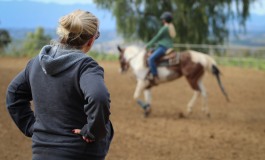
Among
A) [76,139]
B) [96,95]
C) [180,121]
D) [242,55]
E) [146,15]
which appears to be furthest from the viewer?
[146,15]

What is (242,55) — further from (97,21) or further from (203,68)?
(97,21)

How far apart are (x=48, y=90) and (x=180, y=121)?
7405mm

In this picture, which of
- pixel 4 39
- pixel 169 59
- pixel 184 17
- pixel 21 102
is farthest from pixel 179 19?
pixel 21 102

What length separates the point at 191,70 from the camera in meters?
10.5

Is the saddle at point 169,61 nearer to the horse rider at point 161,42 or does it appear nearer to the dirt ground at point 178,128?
the horse rider at point 161,42

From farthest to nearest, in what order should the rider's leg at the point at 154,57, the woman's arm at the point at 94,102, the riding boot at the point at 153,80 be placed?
the riding boot at the point at 153,80
the rider's leg at the point at 154,57
the woman's arm at the point at 94,102

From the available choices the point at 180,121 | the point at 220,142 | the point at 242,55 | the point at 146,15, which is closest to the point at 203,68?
the point at 180,121

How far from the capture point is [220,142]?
24.8 ft

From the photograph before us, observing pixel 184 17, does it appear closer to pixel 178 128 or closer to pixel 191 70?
pixel 191 70

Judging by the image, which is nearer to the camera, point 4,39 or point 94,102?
point 94,102

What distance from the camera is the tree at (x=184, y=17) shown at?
26.2 metres

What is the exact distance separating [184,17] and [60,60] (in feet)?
80.5

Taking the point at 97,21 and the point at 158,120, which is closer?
the point at 97,21

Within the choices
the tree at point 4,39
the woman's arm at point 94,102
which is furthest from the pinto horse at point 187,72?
the tree at point 4,39
